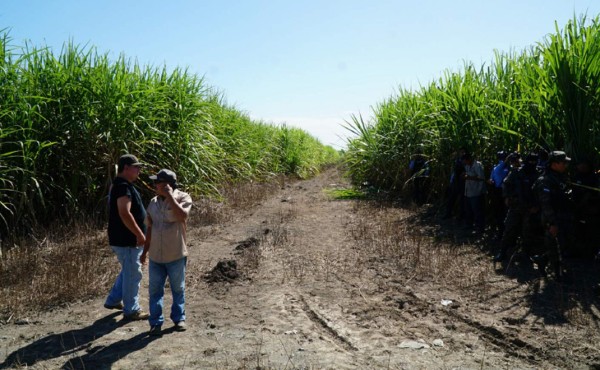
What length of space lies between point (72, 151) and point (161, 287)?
467 cm

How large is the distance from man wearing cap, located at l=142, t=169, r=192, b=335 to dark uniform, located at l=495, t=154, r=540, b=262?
444 cm

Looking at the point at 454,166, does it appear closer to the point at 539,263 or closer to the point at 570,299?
the point at 539,263

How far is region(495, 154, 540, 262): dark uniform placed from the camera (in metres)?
6.14

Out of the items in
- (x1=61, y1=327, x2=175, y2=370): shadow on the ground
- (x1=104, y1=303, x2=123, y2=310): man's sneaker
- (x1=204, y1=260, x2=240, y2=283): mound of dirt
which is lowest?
(x1=61, y1=327, x2=175, y2=370): shadow on the ground

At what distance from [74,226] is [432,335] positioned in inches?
230

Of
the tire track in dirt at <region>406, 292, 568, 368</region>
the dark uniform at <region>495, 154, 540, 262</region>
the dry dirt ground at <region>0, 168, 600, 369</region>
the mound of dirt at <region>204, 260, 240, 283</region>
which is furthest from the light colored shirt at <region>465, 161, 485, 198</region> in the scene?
the mound of dirt at <region>204, 260, 240, 283</region>

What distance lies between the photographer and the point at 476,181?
8.20m

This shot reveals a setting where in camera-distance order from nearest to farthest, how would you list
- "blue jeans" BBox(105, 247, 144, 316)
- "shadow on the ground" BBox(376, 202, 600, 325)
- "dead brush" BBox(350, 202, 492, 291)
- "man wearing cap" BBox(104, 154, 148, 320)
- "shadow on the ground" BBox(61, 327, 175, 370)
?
"shadow on the ground" BBox(61, 327, 175, 370), "man wearing cap" BBox(104, 154, 148, 320), "blue jeans" BBox(105, 247, 144, 316), "shadow on the ground" BBox(376, 202, 600, 325), "dead brush" BBox(350, 202, 492, 291)

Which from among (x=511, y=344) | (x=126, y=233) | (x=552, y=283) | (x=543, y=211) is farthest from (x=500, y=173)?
(x=126, y=233)

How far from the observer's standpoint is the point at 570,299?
480 centimetres

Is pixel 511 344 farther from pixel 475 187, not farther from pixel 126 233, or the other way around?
pixel 475 187

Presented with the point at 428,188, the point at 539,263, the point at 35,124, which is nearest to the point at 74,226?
the point at 35,124

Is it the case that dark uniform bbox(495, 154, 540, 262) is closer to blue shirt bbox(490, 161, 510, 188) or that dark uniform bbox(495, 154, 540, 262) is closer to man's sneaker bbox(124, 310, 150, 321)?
blue shirt bbox(490, 161, 510, 188)

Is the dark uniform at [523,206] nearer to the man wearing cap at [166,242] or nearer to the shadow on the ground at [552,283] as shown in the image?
the shadow on the ground at [552,283]
